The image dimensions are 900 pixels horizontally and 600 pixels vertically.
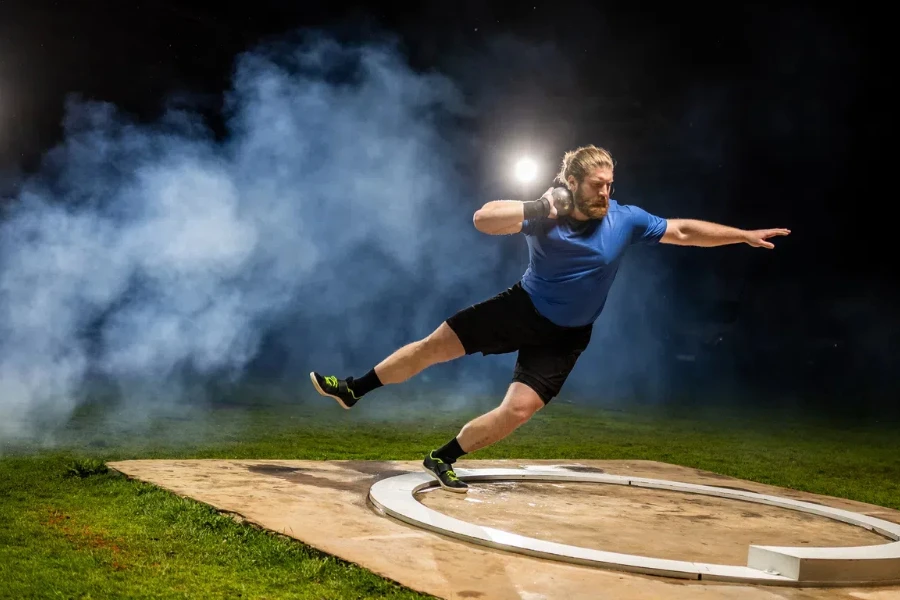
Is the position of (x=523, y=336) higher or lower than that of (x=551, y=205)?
lower

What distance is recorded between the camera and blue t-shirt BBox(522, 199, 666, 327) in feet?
14.6

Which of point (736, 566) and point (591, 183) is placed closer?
point (736, 566)

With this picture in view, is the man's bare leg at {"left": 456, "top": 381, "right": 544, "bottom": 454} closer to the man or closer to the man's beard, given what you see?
the man

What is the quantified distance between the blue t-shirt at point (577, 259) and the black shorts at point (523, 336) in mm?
71

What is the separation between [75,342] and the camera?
435 inches

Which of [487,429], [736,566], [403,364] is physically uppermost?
[403,364]

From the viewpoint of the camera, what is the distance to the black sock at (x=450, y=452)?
15.6ft

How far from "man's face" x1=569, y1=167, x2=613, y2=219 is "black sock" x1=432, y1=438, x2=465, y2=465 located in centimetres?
144

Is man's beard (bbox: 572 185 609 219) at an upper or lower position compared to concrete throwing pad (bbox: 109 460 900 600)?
upper

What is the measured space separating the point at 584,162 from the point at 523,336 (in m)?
0.97

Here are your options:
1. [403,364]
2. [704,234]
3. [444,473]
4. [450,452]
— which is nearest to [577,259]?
[704,234]

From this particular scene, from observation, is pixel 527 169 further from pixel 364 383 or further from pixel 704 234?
pixel 364 383

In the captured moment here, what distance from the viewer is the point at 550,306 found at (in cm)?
457

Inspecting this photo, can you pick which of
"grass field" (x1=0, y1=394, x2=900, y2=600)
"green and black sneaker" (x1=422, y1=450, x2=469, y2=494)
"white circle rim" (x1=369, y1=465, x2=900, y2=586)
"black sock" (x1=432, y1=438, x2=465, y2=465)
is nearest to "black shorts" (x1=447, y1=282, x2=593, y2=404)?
"black sock" (x1=432, y1=438, x2=465, y2=465)
